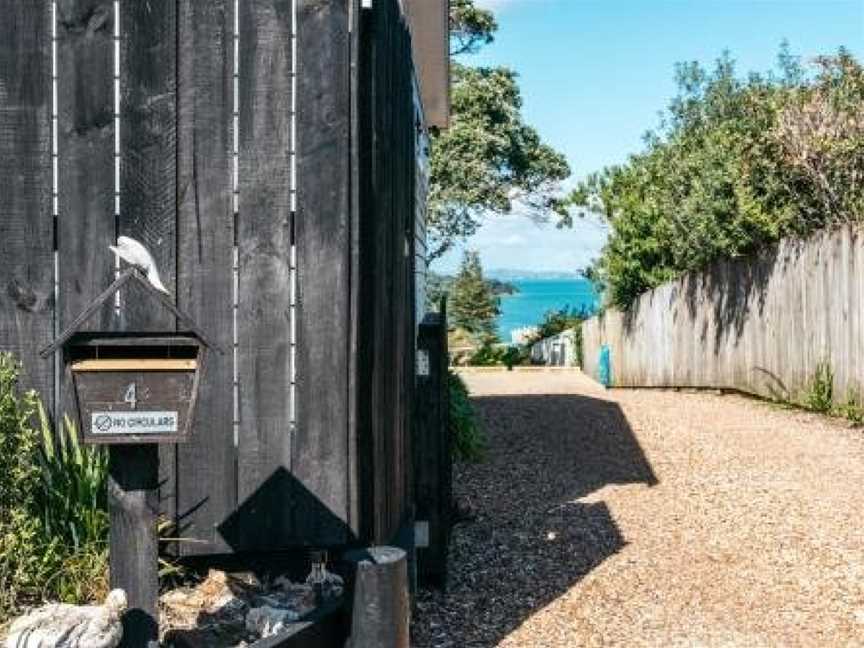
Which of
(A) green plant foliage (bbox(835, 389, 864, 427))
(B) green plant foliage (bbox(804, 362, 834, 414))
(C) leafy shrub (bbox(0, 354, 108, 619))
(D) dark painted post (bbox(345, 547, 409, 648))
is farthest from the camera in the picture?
(B) green plant foliage (bbox(804, 362, 834, 414))

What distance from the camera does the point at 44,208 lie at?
432 centimetres

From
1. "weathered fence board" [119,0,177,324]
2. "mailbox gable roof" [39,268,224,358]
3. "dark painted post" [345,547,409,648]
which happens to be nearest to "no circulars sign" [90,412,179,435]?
"mailbox gable roof" [39,268,224,358]

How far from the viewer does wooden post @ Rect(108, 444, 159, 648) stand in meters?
3.46

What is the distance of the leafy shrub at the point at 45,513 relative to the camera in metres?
3.87

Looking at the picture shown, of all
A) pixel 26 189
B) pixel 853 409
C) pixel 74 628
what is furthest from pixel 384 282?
pixel 853 409

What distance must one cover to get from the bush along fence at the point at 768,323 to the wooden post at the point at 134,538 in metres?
10.1

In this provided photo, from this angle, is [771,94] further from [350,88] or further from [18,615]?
[18,615]

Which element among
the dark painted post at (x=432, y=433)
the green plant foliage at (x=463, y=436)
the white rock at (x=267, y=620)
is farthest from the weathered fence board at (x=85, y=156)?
the green plant foliage at (x=463, y=436)

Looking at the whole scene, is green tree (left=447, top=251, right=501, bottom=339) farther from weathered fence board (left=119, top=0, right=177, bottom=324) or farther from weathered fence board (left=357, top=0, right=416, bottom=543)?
weathered fence board (left=119, top=0, right=177, bottom=324)

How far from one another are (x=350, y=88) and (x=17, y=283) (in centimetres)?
140

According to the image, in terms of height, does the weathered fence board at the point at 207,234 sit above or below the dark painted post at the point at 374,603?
above

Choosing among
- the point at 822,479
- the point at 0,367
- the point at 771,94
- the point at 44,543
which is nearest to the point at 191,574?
the point at 44,543

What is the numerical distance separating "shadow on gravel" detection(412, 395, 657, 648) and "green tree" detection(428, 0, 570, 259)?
57.3ft

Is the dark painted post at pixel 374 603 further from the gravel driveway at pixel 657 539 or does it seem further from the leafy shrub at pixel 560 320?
the leafy shrub at pixel 560 320
